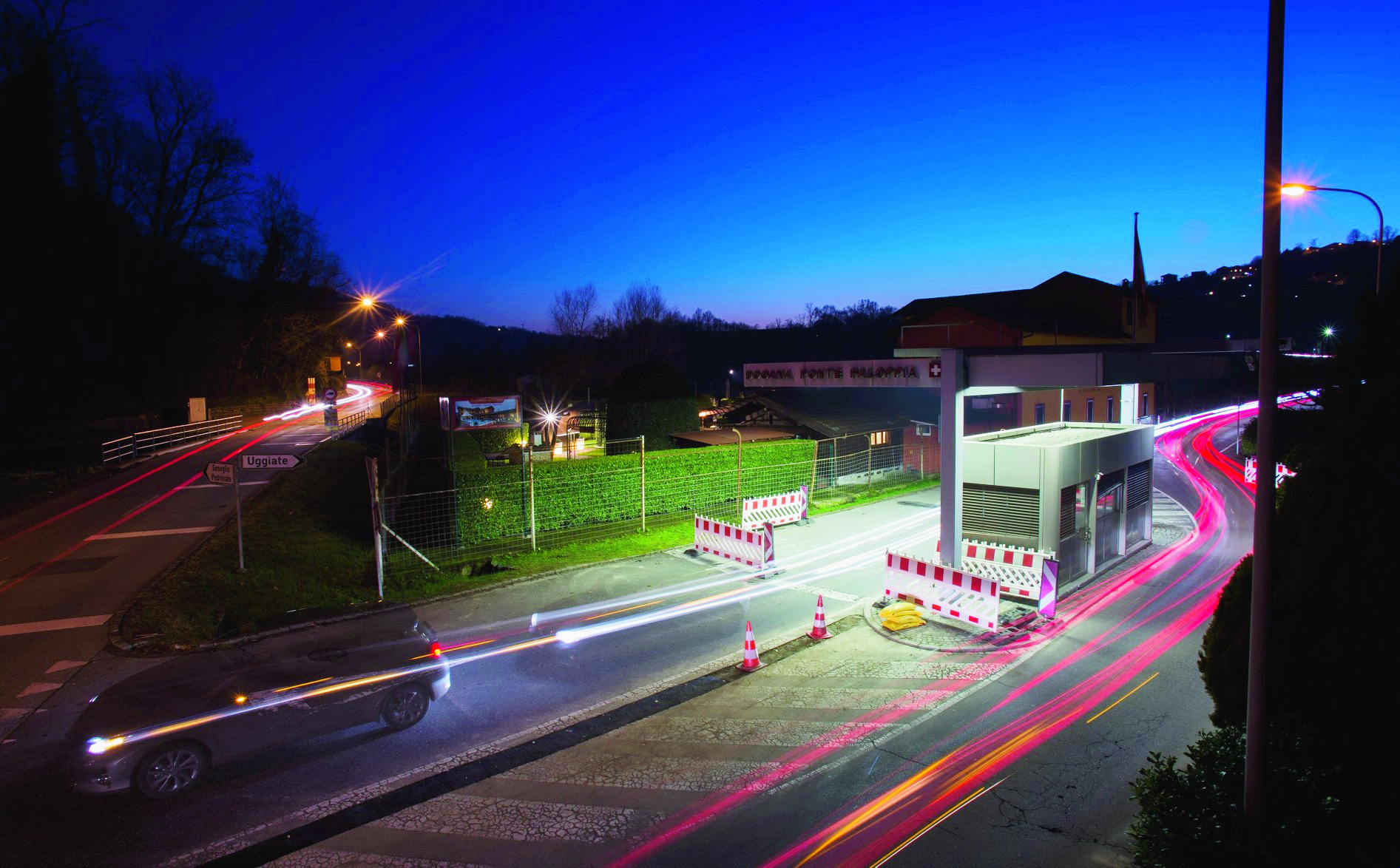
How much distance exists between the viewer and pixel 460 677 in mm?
9352

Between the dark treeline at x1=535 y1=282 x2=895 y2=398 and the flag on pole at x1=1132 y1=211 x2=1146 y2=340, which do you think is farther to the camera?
the dark treeline at x1=535 y1=282 x2=895 y2=398

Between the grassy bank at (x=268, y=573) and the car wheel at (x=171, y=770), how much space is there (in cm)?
425

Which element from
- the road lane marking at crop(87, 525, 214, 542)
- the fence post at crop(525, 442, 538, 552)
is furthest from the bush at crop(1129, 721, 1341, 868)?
the road lane marking at crop(87, 525, 214, 542)

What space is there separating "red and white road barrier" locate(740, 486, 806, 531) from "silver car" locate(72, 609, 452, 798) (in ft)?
35.4

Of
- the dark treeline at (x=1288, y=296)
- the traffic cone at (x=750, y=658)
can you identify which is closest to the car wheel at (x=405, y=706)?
the traffic cone at (x=750, y=658)

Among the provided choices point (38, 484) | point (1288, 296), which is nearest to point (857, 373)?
point (38, 484)

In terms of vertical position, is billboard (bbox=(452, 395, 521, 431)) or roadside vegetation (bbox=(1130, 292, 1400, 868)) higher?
billboard (bbox=(452, 395, 521, 431))

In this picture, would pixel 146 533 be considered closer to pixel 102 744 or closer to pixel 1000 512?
pixel 102 744

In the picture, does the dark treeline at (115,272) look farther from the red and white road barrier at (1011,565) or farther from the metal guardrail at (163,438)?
the red and white road barrier at (1011,565)

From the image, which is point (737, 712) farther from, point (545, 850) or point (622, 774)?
point (545, 850)

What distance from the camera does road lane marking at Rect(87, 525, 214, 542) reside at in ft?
49.6

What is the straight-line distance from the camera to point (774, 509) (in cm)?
1903

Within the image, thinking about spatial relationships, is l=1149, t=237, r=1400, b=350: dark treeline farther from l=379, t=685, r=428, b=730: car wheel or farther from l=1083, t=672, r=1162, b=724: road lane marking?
l=379, t=685, r=428, b=730: car wheel

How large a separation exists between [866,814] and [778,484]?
16.3 m
